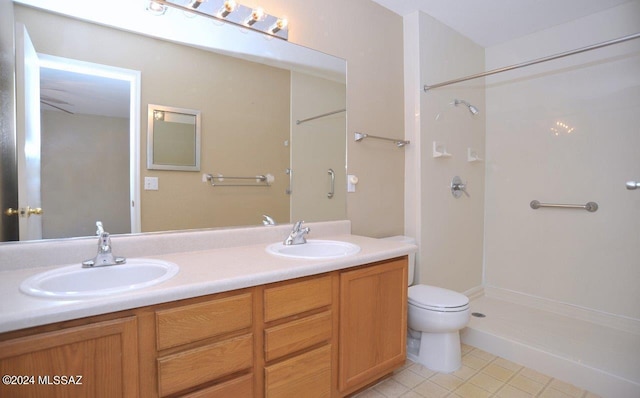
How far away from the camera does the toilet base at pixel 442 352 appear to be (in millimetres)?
1958

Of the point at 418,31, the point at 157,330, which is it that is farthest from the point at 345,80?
the point at 157,330

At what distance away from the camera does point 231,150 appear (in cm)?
169

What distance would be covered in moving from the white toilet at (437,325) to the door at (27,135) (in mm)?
1947

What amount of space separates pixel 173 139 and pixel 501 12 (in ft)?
8.40

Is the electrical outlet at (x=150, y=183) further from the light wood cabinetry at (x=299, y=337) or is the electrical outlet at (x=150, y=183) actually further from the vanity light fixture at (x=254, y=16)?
the vanity light fixture at (x=254, y=16)

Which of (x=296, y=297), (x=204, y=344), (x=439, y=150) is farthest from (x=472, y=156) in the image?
(x=204, y=344)

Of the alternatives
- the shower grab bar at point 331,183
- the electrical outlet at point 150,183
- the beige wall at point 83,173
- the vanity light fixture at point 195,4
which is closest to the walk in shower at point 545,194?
the shower grab bar at point 331,183

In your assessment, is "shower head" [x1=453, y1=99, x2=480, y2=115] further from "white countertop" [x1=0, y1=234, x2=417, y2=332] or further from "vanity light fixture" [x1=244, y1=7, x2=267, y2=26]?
"vanity light fixture" [x1=244, y1=7, x2=267, y2=26]

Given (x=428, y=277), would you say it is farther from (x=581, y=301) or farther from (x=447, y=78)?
(x=447, y=78)

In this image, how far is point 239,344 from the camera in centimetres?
113

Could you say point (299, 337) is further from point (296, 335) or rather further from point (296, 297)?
point (296, 297)

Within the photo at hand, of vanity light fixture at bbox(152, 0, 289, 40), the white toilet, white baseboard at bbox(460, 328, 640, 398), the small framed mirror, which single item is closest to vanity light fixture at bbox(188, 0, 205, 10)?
vanity light fixture at bbox(152, 0, 289, 40)

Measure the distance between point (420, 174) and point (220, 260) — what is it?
1711mm

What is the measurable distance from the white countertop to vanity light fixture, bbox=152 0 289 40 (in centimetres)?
118
